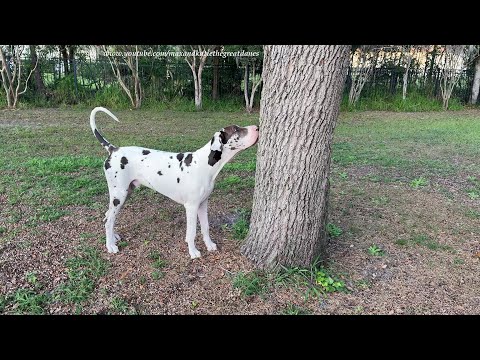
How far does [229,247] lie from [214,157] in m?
1.03

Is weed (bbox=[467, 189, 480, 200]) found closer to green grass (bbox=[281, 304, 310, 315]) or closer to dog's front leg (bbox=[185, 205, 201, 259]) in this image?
green grass (bbox=[281, 304, 310, 315])

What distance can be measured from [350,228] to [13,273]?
3.51m

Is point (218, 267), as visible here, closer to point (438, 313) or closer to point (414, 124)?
point (438, 313)

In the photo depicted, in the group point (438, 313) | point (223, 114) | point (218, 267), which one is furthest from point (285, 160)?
point (223, 114)

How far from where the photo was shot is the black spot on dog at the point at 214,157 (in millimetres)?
3264

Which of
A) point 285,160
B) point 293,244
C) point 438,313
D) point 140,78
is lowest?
point 438,313

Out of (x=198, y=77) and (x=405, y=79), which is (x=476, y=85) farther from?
(x=198, y=77)

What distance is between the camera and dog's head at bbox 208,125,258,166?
10.5ft

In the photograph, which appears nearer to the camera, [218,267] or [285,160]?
[285,160]

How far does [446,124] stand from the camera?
11.4 meters

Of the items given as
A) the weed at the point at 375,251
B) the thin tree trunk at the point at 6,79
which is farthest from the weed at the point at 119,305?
the thin tree trunk at the point at 6,79

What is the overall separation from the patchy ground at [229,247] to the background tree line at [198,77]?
6642 millimetres

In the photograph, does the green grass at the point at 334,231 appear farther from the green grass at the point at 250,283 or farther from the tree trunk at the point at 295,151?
the green grass at the point at 250,283

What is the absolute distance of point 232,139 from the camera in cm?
321
